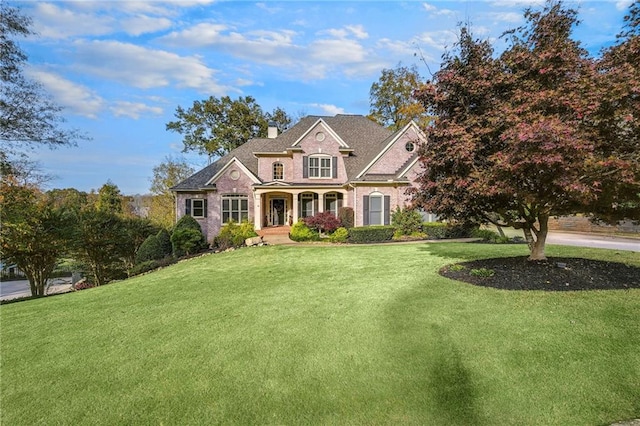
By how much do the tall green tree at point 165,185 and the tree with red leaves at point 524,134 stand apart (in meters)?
27.3

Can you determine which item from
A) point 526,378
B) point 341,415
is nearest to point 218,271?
point 341,415

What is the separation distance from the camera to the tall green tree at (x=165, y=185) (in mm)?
30470

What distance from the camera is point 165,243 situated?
18.9 meters

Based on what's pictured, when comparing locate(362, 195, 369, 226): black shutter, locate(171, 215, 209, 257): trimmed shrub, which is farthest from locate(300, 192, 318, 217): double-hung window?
locate(171, 215, 209, 257): trimmed shrub

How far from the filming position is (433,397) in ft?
11.5

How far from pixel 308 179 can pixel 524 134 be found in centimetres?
1713

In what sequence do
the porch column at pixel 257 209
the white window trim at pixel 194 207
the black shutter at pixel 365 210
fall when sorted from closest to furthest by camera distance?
the black shutter at pixel 365 210 < the porch column at pixel 257 209 < the white window trim at pixel 194 207

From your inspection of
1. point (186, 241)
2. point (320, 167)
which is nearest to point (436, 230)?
point (320, 167)

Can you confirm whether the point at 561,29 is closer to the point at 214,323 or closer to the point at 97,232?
the point at 214,323

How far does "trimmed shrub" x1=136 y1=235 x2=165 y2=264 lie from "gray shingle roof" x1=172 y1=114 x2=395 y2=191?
15.5 ft

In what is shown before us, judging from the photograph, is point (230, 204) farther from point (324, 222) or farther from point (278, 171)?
point (324, 222)

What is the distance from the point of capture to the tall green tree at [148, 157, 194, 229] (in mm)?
30470

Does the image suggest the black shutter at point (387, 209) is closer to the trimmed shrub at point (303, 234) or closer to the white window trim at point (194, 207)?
the trimmed shrub at point (303, 234)

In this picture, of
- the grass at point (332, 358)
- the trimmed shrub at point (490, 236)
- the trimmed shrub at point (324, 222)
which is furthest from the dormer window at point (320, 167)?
the grass at point (332, 358)
